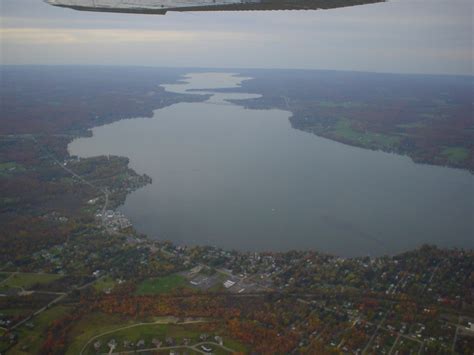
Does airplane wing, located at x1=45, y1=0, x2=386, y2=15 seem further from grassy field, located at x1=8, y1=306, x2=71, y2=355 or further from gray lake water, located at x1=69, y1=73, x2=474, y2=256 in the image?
gray lake water, located at x1=69, y1=73, x2=474, y2=256

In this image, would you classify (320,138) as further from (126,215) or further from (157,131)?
(126,215)

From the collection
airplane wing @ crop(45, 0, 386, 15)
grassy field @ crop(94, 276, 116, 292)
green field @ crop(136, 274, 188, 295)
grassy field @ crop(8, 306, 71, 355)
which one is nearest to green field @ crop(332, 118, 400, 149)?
green field @ crop(136, 274, 188, 295)

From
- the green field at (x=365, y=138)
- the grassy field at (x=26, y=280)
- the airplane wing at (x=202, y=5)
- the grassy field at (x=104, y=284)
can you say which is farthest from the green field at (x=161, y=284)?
the green field at (x=365, y=138)

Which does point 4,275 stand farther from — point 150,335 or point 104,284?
point 150,335

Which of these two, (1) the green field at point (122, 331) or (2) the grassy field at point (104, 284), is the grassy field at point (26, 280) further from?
(1) the green field at point (122, 331)

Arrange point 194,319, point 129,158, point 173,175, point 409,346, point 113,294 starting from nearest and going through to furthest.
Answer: point 409,346, point 194,319, point 113,294, point 173,175, point 129,158

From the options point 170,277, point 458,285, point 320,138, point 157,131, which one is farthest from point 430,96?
point 170,277

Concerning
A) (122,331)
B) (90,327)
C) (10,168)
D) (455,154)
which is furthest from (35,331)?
(455,154)
